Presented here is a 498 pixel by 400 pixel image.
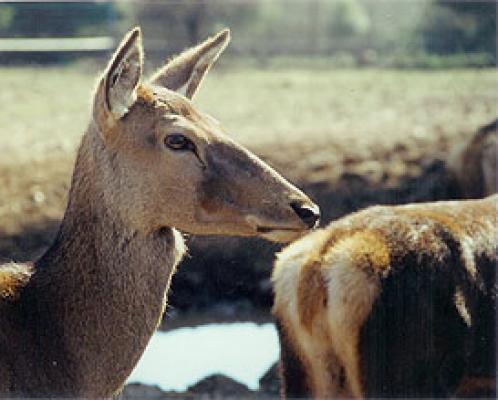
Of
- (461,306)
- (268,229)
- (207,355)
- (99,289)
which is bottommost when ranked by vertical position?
(207,355)

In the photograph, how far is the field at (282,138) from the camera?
1069 centimetres

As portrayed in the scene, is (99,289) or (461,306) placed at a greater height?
(99,289)

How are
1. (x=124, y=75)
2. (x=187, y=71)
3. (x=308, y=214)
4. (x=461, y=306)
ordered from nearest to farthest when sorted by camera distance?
(x=308, y=214) < (x=124, y=75) < (x=187, y=71) < (x=461, y=306)

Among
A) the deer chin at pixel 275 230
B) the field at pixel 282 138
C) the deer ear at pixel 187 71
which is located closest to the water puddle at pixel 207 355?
the field at pixel 282 138

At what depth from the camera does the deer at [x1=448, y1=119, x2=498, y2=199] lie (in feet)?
36.0

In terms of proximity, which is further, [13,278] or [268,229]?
[13,278]

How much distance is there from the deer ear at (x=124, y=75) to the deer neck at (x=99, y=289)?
0.67ft

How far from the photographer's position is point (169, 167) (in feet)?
17.7

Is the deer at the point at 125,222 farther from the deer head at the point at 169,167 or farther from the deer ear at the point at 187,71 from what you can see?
the deer ear at the point at 187,71

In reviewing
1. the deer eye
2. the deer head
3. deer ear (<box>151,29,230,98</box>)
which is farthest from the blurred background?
the deer eye

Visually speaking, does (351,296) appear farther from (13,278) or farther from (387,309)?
(13,278)

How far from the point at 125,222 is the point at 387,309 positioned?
1.29 meters

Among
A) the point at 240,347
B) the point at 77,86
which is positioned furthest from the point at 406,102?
the point at 240,347

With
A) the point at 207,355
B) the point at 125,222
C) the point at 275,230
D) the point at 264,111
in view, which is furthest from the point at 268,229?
the point at 264,111
